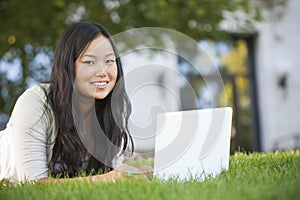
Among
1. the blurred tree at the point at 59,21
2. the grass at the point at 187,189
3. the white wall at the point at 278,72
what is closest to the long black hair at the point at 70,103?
the grass at the point at 187,189

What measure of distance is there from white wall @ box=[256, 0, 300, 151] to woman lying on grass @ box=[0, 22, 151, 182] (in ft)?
25.2

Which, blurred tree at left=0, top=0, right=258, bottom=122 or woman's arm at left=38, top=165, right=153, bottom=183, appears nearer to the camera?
woman's arm at left=38, top=165, right=153, bottom=183

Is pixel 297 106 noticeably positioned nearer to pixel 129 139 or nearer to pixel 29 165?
pixel 129 139

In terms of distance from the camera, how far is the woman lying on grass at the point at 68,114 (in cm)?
257

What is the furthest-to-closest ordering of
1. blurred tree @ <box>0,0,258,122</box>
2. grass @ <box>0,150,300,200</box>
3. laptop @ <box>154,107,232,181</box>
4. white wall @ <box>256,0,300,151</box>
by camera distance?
white wall @ <box>256,0,300,151</box> < blurred tree @ <box>0,0,258,122</box> < laptop @ <box>154,107,232,181</box> < grass @ <box>0,150,300,200</box>

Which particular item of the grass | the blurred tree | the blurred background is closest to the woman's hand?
the grass

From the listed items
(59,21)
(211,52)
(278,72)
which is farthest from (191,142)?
(278,72)

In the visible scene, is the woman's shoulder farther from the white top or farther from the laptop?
the laptop

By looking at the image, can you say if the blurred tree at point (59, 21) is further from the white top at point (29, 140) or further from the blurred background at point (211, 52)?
the white top at point (29, 140)

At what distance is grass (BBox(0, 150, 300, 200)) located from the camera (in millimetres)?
1796

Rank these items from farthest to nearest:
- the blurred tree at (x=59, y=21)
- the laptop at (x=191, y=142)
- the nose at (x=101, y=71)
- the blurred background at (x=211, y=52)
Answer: the blurred background at (x=211, y=52)
the blurred tree at (x=59, y=21)
the nose at (x=101, y=71)
the laptop at (x=191, y=142)

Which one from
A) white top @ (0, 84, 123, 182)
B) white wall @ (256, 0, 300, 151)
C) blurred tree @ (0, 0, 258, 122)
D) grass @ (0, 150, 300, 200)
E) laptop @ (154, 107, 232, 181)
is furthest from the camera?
white wall @ (256, 0, 300, 151)

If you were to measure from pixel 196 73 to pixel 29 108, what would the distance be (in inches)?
296

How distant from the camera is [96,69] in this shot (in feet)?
8.88
